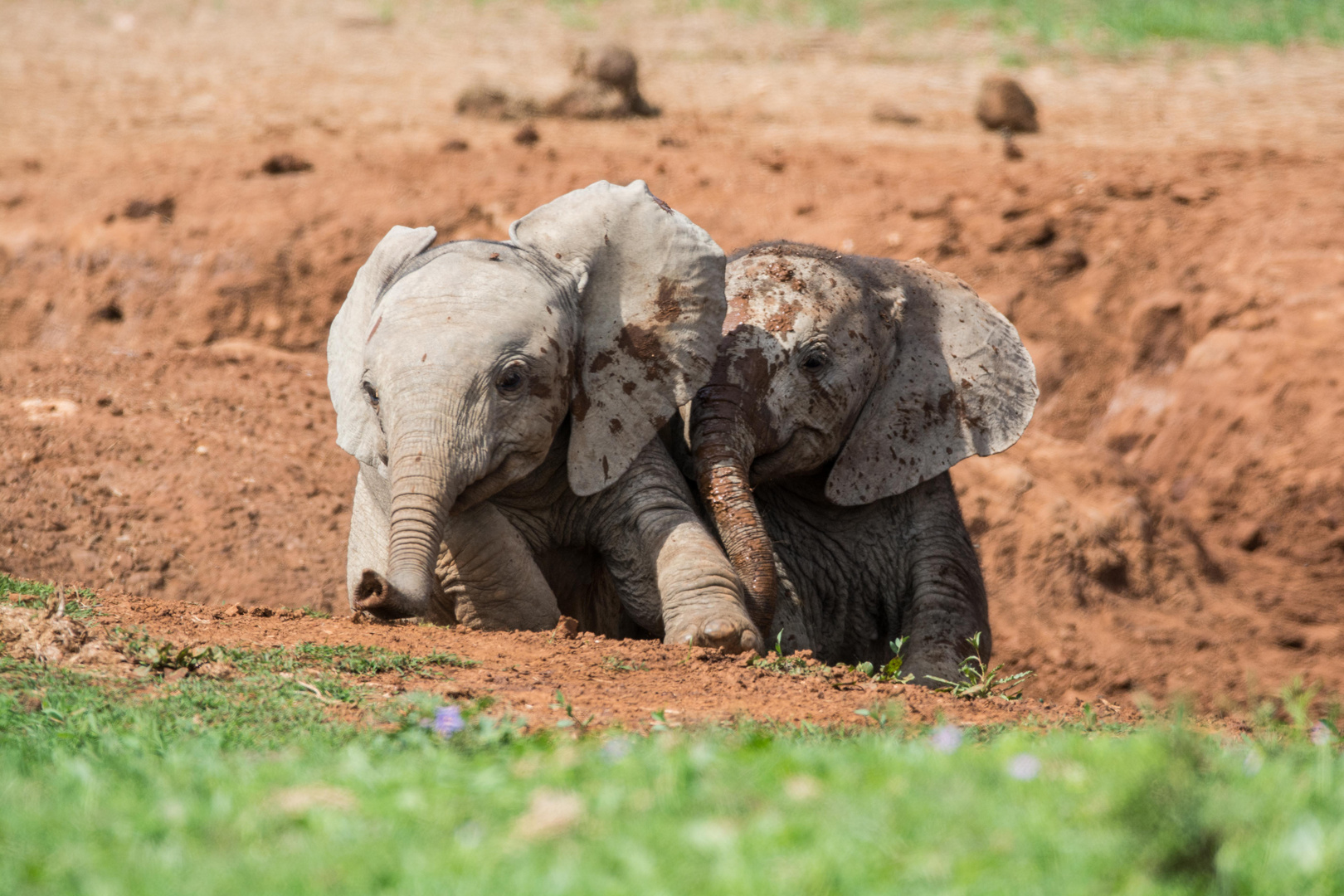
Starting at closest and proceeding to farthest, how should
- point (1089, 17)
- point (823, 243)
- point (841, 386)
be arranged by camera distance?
1. point (841, 386)
2. point (823, 243)
3. point (1089, 17)

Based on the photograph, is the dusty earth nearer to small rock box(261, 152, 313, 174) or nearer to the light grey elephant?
small rock box(261, 152, 313, 174)

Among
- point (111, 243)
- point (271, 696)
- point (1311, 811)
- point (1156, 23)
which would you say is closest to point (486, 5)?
point (1156, 23)

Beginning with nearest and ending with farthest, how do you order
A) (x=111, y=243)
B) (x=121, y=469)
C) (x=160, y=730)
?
(x=160, y=730) < (x=121, y=469) < (x=111, y=243)

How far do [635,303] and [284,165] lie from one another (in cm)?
824

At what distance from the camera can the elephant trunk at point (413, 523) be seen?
5.43 metres

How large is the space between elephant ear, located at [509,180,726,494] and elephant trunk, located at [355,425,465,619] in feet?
3.15

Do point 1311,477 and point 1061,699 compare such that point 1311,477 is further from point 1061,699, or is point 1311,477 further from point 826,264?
point 826,264

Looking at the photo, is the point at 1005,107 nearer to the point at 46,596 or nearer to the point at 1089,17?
the point at 1089,17

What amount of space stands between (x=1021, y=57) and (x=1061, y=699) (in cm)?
1304

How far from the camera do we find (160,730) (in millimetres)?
3951

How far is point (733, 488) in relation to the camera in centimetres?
666

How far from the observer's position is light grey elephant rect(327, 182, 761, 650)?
5.89 m

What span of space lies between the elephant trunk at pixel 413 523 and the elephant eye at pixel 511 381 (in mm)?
365

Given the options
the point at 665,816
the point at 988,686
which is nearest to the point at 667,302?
the point at 988,686
